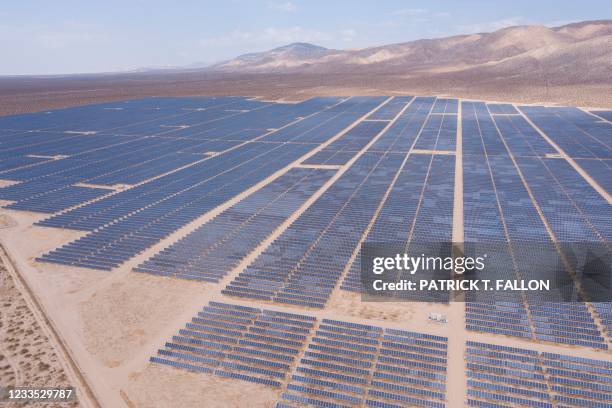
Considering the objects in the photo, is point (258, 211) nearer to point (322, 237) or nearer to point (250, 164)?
point (322, 237)

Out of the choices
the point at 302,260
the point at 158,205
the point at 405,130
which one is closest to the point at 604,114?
the point at 405,130

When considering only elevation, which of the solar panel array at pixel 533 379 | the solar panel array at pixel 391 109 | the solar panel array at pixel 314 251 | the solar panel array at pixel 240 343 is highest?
the solar panel array at pixel 391 109

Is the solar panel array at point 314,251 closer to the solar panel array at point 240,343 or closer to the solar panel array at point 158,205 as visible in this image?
the solar panel array at point 240,343

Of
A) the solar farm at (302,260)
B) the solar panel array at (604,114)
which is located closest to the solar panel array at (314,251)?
the solar farm at (302,260)

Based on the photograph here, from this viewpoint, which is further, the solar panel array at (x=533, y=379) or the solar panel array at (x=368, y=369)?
the solar panel array at (x=368, y=369)

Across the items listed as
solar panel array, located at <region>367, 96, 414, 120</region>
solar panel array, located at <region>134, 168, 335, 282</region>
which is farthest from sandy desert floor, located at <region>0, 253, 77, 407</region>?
solar panel array, located at <region>367, 96, 414, 120</region>

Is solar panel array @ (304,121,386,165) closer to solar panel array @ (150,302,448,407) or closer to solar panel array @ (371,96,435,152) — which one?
solar panel array @ (371,96,435,152)

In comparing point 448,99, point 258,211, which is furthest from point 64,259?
point 448,99
